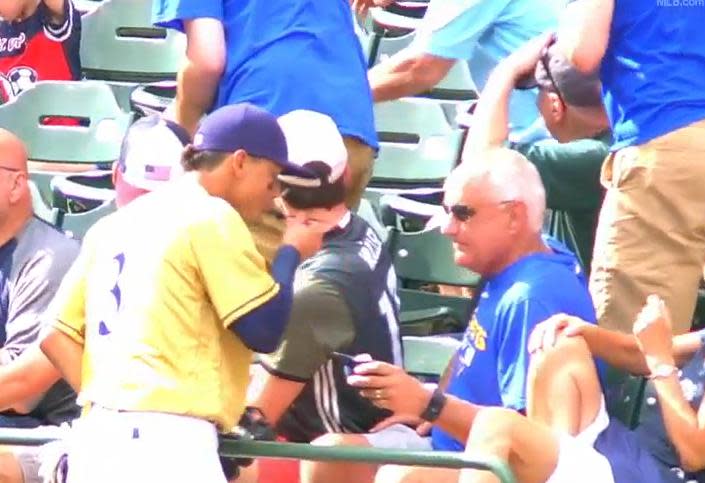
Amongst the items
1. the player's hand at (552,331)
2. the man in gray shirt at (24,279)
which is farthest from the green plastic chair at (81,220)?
the player's hand at (552,331)

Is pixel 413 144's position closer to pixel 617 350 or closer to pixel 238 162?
pixel 617 350

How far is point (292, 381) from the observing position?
4.74m

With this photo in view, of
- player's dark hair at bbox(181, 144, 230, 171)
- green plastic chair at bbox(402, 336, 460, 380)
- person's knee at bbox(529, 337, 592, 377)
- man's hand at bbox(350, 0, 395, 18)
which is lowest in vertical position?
green plastic chair at bbox(402, 336, 460, 380)

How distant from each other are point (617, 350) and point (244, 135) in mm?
1071

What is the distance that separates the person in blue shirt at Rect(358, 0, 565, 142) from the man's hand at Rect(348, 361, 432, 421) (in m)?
1.48

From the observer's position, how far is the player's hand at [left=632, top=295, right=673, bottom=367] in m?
4.55

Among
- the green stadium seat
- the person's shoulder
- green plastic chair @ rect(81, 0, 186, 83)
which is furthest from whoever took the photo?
green plastic chair @ rect(81, 0, 186, 83)

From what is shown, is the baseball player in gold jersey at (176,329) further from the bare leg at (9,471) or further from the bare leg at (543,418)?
the bare leg at (9,471)

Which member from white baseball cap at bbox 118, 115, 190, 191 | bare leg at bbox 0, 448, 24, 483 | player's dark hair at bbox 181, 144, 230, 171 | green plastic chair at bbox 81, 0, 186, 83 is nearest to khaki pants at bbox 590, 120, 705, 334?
white baseball cap at bbox 118, 115, 190, 191

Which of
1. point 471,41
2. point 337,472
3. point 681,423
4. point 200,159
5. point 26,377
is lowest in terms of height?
point 337,472

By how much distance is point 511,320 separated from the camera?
459 centimetres

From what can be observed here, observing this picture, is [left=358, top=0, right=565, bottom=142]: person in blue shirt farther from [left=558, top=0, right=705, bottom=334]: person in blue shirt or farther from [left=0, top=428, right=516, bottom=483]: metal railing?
[left=0, top=428, right=516, bottom=483]: metal railing

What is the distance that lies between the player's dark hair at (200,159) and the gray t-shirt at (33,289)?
1192mm

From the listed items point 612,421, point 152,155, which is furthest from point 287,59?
point 612,421
